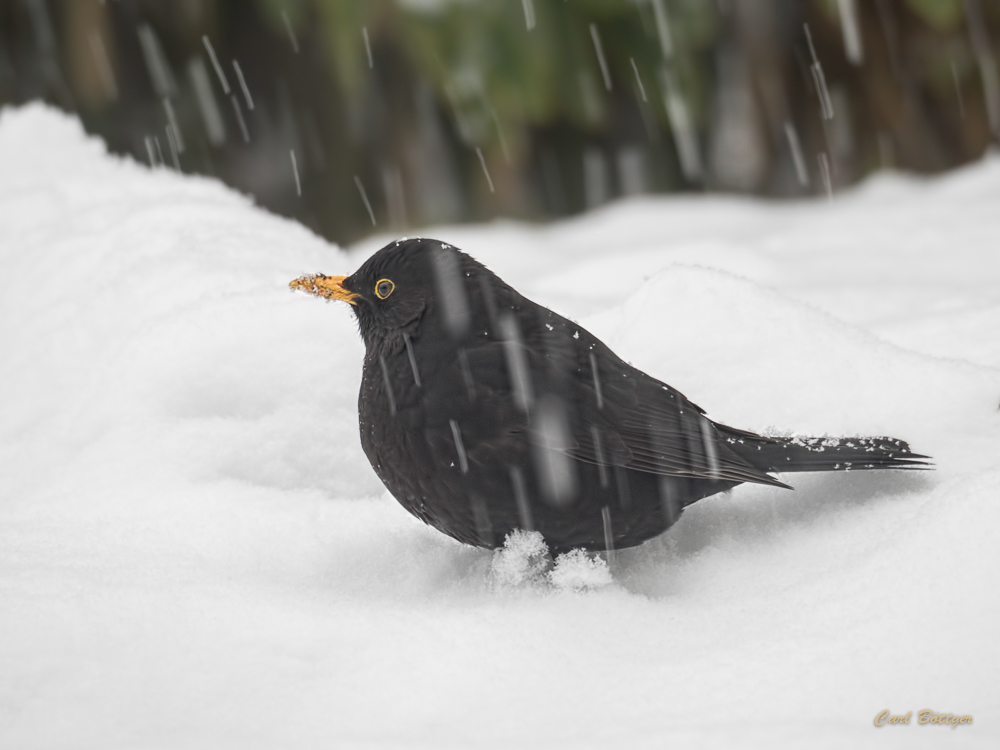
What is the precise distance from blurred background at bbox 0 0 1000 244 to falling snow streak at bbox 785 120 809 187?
0.02 m

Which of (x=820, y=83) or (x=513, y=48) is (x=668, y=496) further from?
(x=820, y=83)

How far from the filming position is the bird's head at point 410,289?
89.2 inches

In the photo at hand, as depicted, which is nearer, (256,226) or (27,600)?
(27,600)

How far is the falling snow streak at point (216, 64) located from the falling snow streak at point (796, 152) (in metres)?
3.97

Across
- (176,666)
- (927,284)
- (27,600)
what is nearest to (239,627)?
(176,666)

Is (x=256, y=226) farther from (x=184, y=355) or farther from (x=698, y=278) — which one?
Answer: (x=698, y=278)

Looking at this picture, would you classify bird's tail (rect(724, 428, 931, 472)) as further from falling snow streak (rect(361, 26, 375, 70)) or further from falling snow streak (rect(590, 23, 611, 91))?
falling snow streak (rect(361, 26, 375, 70))

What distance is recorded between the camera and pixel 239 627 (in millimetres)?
1788

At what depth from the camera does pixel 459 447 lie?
205 cm

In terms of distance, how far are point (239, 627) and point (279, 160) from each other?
5121 mm

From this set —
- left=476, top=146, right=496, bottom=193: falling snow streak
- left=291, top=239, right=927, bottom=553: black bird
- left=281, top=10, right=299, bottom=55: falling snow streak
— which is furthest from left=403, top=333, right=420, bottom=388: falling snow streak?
left=476, top=146, right=496, bottom=193: falling snow streak

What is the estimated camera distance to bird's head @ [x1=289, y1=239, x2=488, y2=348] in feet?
7.43

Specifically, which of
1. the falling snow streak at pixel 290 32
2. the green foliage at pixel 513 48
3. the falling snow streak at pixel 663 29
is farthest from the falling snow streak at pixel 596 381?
the falling snow streak at pixel 290 32

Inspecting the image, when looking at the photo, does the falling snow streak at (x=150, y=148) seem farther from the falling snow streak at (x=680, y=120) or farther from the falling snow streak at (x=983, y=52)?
the falling snow streak at (x=983, y=52)
